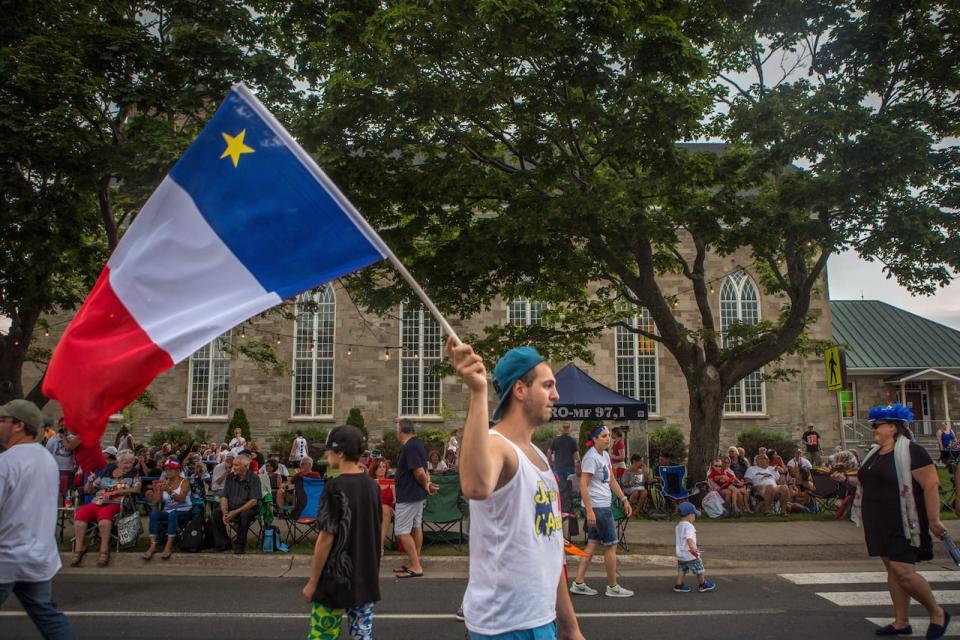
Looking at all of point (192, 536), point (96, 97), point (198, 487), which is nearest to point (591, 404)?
point (198, 487)

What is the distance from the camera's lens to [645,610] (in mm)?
7926

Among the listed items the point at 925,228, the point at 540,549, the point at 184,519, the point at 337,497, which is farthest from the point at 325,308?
the point at 540,549

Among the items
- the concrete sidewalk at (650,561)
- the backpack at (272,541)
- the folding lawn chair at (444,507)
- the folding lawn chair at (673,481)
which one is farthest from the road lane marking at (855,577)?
the backpack at (272,541)

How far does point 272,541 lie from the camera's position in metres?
11.4

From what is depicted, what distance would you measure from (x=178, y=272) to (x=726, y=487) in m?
14.5

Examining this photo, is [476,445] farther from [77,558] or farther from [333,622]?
[77,558]

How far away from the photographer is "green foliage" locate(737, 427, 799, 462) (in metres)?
31.9

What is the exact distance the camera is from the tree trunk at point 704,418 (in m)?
17.2

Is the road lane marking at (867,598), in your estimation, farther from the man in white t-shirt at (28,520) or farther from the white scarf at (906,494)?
the man in white t-shirt at (28,520)

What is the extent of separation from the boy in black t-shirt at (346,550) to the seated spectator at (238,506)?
22.7 ft

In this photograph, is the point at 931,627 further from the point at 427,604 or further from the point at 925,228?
the point at 925,228

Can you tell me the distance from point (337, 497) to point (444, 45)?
9.08m

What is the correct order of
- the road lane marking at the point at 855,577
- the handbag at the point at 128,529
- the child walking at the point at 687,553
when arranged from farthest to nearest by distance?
the handbag at the point at 128,529
the road lane marking at the point at 855,577
the child walking at the point at 687,553

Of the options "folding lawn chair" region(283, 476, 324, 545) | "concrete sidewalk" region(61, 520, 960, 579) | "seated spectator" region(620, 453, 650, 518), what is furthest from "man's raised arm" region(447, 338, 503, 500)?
"seated spectator" region(620, 453, 650, 518)
